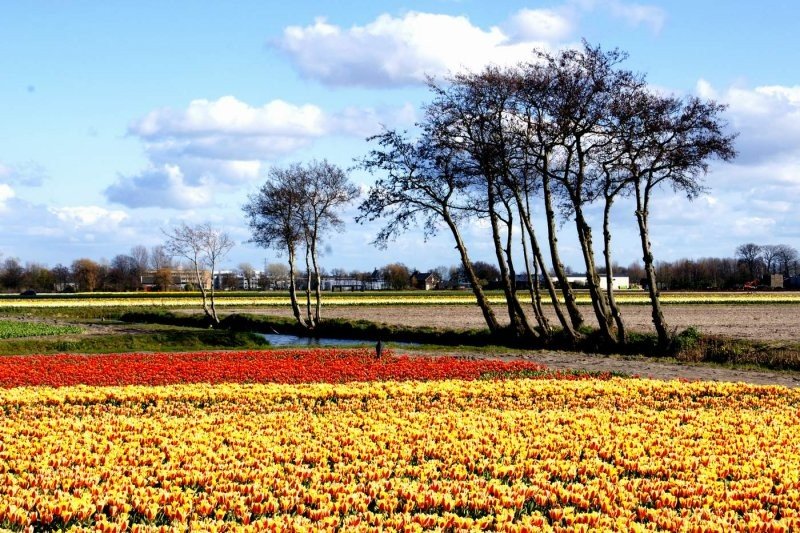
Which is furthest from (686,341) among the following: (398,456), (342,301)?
(342,301)

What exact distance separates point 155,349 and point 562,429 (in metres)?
25.4

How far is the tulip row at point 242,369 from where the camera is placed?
22.0m

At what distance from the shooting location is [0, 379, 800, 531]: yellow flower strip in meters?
9.24

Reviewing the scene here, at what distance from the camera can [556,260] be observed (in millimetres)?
37812

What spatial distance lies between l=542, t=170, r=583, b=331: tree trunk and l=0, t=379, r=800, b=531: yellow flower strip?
1789 centimetres

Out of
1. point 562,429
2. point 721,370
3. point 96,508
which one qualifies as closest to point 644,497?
point 562,429

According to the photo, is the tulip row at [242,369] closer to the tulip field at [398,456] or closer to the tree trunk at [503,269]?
the tulip field at [398,456]

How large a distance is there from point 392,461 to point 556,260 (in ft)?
88.7

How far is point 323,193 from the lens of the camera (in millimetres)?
52812

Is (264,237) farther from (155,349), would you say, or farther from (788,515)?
(788,515)

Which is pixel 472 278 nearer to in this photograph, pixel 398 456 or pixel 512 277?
pixel 512 277

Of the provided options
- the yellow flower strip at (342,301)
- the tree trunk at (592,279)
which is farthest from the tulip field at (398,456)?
the yellow flower strip at (342,301)

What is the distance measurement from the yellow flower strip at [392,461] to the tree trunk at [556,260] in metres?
17.9

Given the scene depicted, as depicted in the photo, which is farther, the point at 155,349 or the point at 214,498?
the point at 155,349
